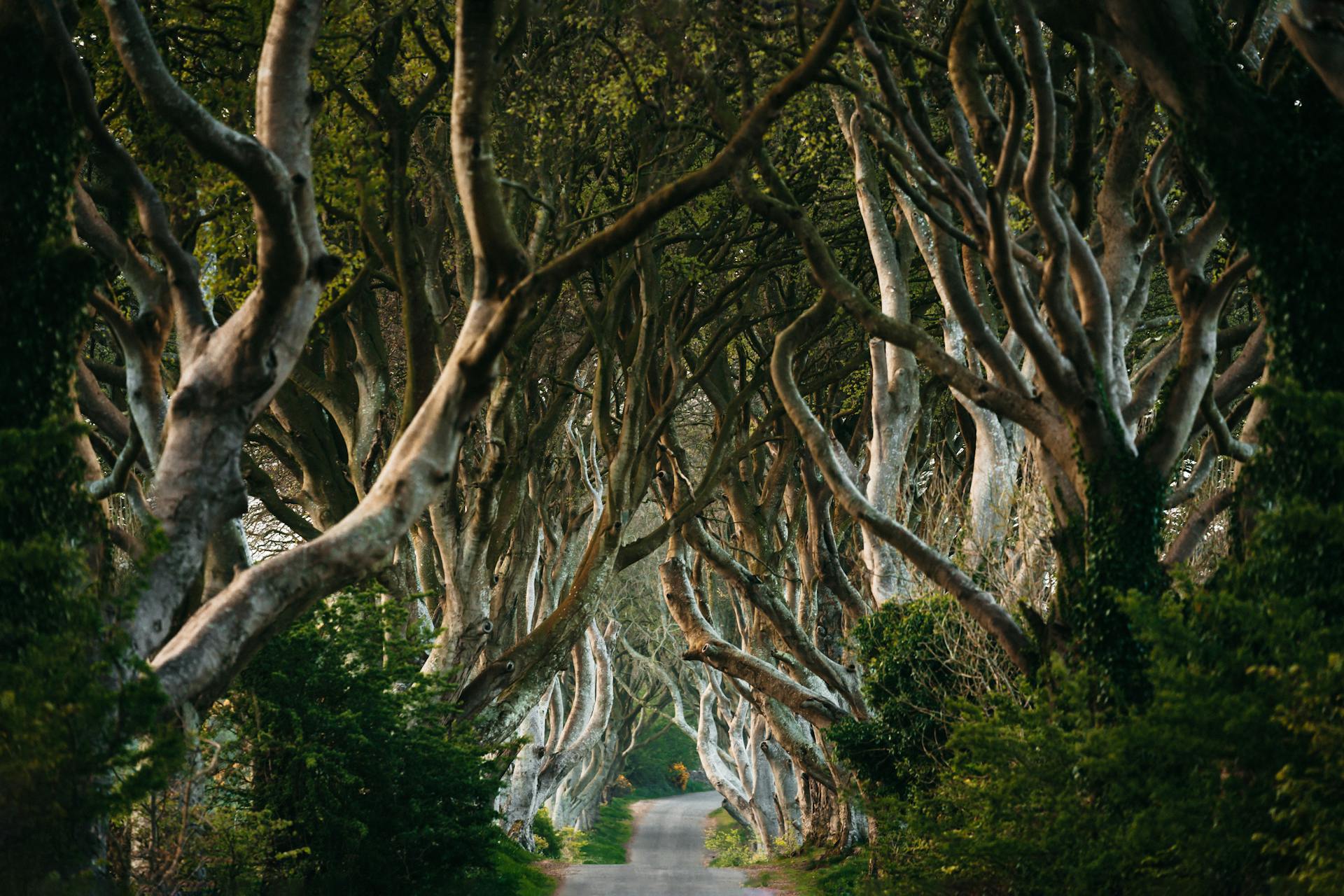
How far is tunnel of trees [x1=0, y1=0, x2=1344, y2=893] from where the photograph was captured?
255 inches

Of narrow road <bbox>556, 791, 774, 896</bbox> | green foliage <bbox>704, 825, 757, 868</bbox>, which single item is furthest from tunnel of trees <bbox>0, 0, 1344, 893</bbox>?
green foliage <bbox>704, 825, 757, 868</bbox>

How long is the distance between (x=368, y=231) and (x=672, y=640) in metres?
26.6

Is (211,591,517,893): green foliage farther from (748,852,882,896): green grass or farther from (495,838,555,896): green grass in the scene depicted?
(748,852,882,896): green grass

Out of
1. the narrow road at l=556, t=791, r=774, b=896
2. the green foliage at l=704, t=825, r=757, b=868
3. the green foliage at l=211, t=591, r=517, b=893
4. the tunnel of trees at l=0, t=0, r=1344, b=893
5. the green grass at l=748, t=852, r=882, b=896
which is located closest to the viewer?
the tunnel of trees at l=0, t=0, r=1344, b=893

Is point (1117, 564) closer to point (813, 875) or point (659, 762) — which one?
point (813, 875)

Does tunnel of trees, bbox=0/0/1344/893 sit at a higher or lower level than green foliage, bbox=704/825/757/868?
higher

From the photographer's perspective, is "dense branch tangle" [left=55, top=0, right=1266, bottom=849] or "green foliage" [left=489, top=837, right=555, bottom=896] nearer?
"dense branch tangle" [left=55, top=0, right=1266, bottom=849]

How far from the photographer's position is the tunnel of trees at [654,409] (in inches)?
255

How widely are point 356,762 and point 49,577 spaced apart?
5.73 m

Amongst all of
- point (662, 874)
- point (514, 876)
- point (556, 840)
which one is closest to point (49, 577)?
point (514, 876)

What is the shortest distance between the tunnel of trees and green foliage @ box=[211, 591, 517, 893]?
2.1 inches

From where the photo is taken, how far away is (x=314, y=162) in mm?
10992

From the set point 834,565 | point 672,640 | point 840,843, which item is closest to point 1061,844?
point 834,565

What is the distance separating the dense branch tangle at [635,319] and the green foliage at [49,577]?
395mm
